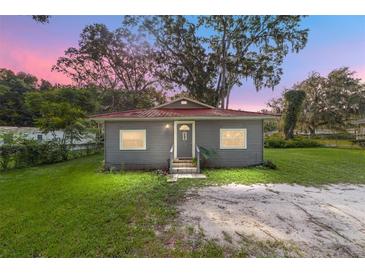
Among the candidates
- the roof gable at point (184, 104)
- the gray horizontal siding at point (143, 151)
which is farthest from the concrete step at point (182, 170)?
the roof gable at point (184, 104)

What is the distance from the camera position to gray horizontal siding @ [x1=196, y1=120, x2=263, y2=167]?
8414mm

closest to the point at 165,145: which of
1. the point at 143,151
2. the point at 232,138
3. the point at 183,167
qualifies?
the point at 143,151

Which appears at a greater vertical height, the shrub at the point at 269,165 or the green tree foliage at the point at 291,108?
the green tree foliage at the point at 291,108

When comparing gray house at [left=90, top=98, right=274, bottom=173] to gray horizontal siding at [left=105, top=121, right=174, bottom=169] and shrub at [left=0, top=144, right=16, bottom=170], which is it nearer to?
gray horizontal siding at [left=105, top=121, right=174, bottom=169]

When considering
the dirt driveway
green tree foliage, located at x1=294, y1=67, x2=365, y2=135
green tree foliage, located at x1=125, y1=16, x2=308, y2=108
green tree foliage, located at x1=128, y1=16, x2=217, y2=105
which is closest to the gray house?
the dirt driveway

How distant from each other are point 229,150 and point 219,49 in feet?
38.8

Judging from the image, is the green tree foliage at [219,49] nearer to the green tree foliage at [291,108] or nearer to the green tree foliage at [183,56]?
the green tree foliage at [183,56]

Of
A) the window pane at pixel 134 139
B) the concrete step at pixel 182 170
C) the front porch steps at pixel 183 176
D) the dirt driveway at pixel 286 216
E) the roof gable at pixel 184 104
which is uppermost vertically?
the roof gable at pixel 184 104

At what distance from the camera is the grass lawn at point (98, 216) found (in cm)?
265

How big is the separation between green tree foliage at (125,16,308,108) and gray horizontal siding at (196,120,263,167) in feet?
30.3

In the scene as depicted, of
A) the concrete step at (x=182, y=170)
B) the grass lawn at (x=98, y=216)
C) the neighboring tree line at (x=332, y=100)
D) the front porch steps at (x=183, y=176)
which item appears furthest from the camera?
the neighboring tree line at (x=332, y=100)

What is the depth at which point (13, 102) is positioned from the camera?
27.4 metres

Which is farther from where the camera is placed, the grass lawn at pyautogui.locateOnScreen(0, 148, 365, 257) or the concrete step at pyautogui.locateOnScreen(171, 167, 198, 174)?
the concrete step at pyautogui.locateOnScreen(171, 167, 198, 174)
